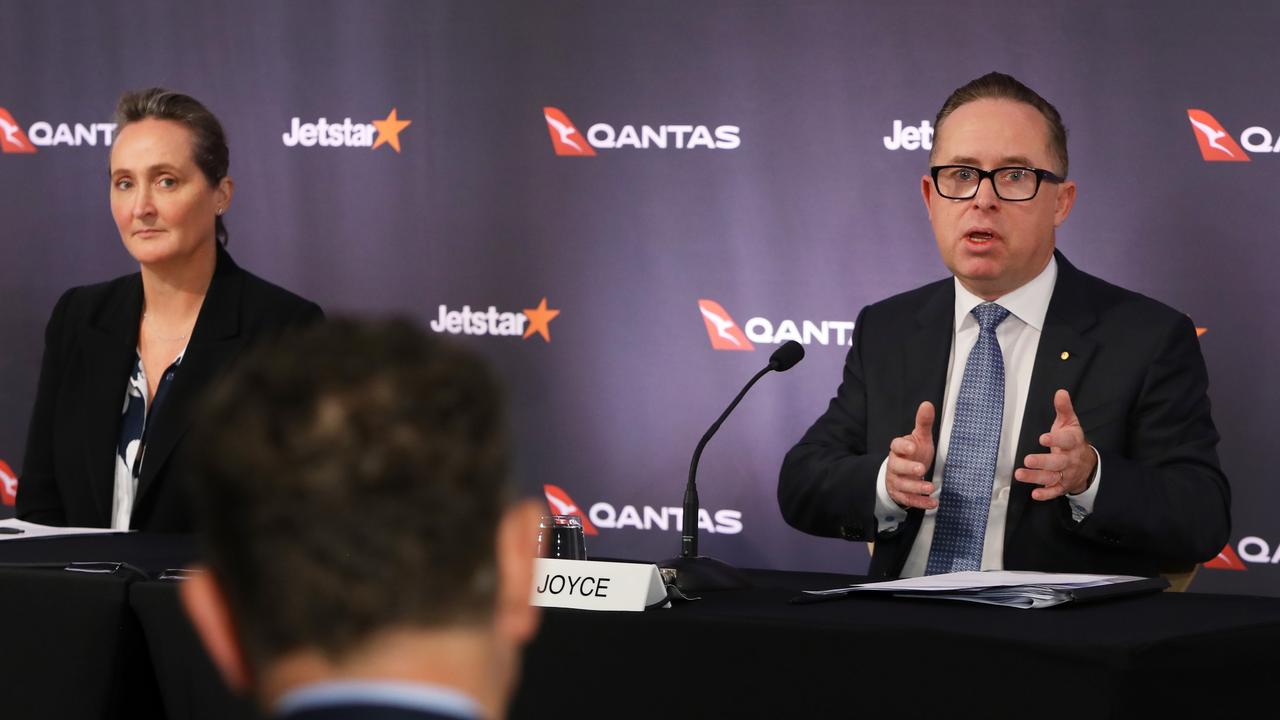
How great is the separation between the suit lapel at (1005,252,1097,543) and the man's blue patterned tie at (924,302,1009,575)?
53 millimetres

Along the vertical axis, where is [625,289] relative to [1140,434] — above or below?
above

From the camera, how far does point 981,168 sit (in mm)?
2910

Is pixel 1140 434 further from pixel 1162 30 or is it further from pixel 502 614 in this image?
pixel 502 614

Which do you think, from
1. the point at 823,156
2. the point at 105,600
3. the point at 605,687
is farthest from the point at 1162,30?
the point at 105,600

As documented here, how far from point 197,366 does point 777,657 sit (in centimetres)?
205

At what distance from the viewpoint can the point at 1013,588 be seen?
77.7 inches

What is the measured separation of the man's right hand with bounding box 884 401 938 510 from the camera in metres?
2.39

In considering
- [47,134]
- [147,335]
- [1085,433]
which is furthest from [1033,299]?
[47,134]

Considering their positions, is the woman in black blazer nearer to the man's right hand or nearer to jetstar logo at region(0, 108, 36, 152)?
jetstar logo at region(0, 108, 36, 152)

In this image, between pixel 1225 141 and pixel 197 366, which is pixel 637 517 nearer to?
pixel 197 366

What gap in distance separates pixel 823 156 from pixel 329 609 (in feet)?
11.7

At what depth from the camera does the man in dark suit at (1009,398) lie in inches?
104

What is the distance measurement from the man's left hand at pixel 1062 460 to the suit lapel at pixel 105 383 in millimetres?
2209

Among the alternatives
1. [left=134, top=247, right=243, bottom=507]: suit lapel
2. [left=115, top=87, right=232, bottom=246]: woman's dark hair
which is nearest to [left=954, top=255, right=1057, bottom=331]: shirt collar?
[left=134, top=247, right=243, bottom=507]: suit lapel
